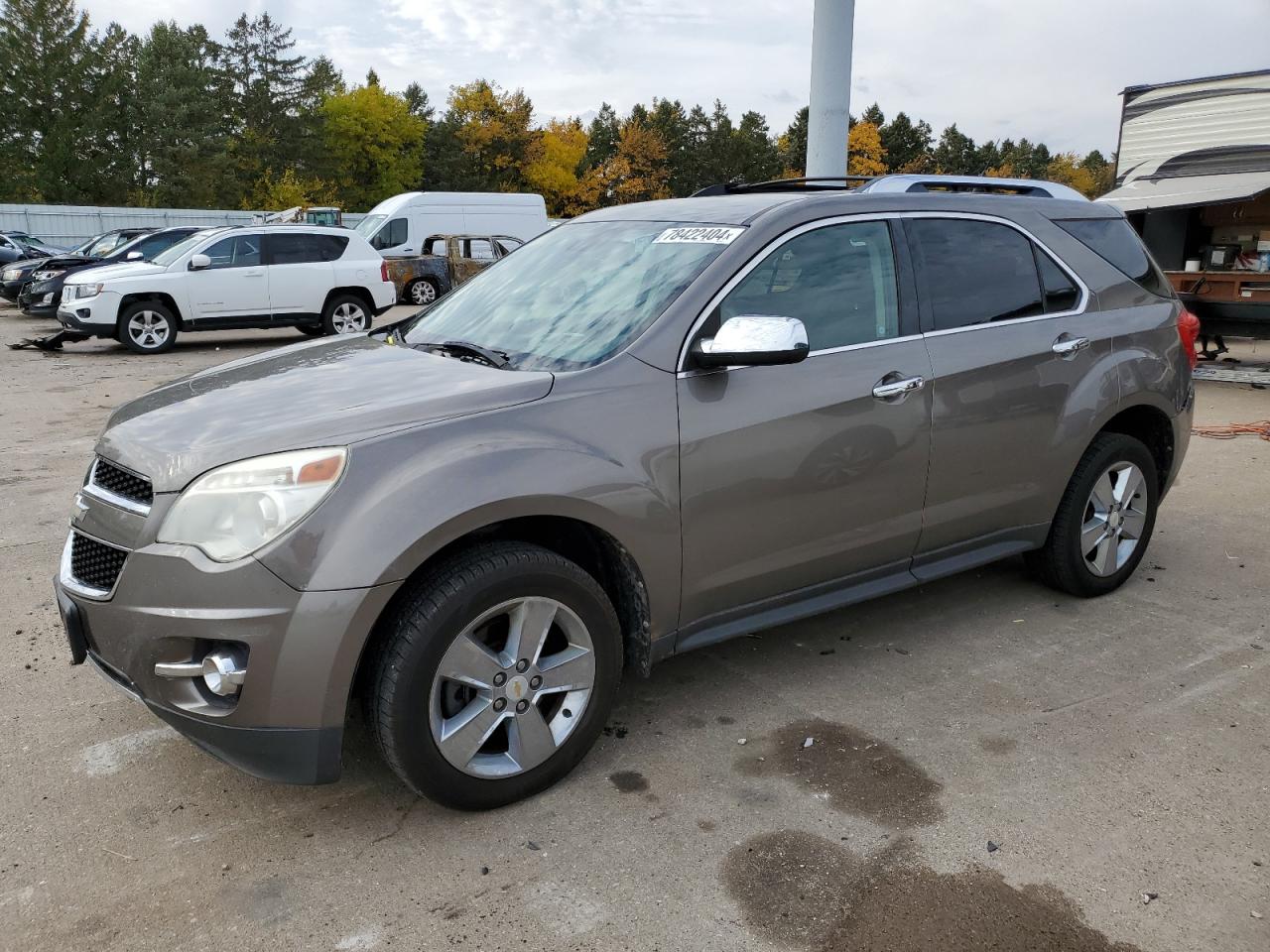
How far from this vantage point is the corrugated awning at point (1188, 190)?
11.4m

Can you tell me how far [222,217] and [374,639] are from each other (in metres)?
43.2

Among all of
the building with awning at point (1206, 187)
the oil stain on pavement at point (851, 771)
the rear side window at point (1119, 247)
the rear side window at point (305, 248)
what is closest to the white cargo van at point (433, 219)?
the rear side window at point (305, 248)

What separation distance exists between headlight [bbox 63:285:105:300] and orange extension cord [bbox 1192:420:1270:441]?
13.3 metres

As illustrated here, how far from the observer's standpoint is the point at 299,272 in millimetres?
15258

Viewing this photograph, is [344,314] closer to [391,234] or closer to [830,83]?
[391,234]

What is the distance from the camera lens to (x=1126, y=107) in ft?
46.2

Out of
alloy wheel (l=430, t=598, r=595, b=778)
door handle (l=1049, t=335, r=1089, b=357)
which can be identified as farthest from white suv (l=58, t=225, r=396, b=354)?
alloy wheel (l=430, t=598, r=595, b=778)

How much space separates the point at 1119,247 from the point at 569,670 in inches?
129

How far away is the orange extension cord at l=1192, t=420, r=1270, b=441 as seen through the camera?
8.62m

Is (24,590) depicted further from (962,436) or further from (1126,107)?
(1126,107)

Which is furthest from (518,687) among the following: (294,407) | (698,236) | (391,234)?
(391,234)

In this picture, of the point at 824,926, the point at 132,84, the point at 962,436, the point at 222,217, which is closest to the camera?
the point at 824,926

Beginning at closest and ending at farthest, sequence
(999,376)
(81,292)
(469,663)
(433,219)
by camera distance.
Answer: (469,663) → (999,376) → (81,292) → (433,219)

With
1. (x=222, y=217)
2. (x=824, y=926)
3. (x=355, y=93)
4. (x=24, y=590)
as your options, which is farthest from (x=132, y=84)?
(x=824, y=926)
